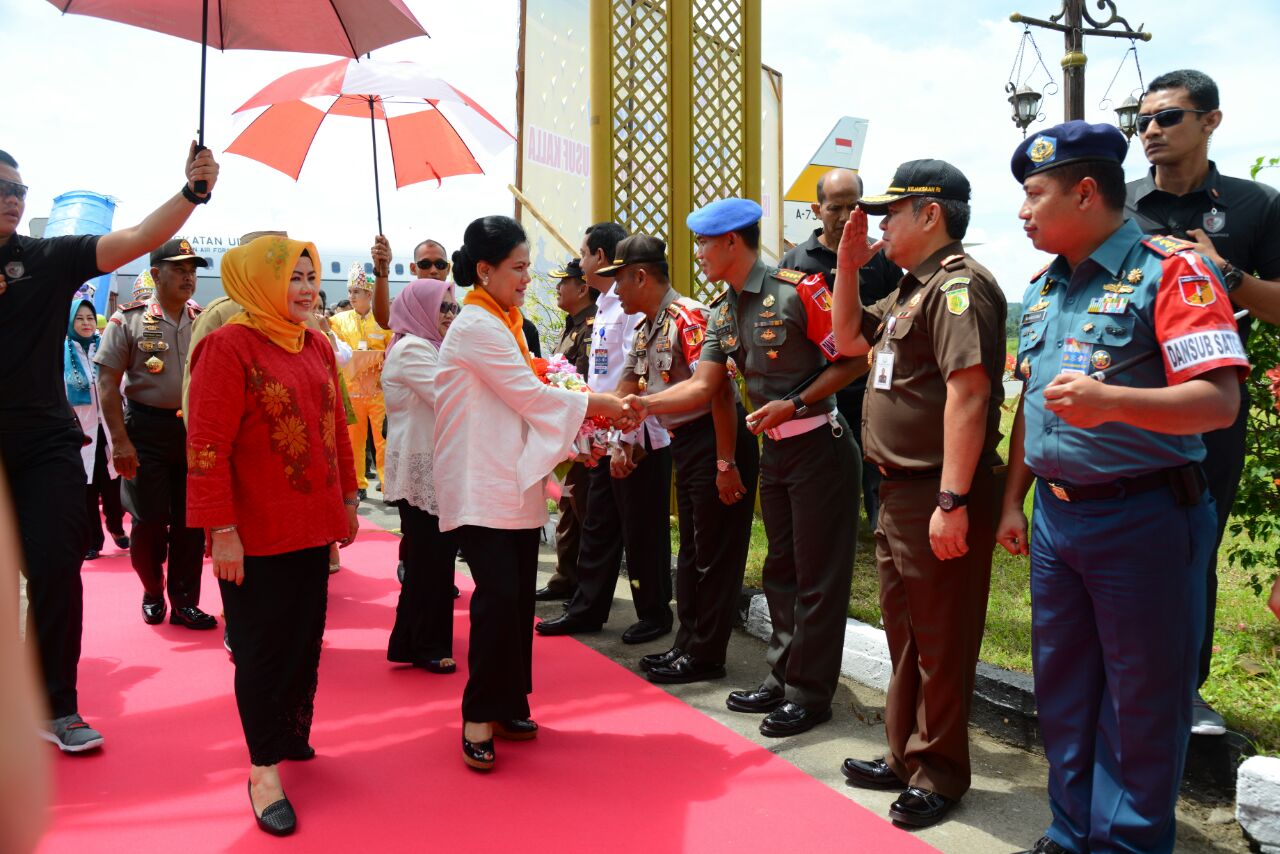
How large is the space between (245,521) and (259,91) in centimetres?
396

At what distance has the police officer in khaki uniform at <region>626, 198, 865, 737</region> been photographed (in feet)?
12.0

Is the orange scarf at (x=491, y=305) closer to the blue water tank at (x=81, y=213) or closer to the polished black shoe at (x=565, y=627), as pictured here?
the polished black shoe at (x=565, y=627)

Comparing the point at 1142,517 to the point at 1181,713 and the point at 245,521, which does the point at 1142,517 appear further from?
the point at 245,521

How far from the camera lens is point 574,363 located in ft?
19.0

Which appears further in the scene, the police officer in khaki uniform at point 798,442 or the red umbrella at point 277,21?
the red umbrella at point 277,21

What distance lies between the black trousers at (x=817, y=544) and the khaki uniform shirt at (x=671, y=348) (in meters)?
0.67

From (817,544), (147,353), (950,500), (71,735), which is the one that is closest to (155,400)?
(147,353)

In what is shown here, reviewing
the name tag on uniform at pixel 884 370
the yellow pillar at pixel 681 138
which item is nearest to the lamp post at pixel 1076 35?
the yellow pillar at pixel 681 138

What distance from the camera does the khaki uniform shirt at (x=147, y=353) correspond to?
486 centimetres

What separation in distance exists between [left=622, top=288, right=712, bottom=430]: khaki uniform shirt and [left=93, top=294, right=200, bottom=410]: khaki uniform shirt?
7.71 ft

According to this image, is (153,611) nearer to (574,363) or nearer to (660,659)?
(574,363)

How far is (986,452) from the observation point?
293 cm

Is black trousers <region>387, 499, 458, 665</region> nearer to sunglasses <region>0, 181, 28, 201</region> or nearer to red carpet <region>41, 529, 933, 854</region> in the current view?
red carpet <region>41, 529, 933, 854</region>

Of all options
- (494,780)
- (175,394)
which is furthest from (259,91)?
(494,780)
